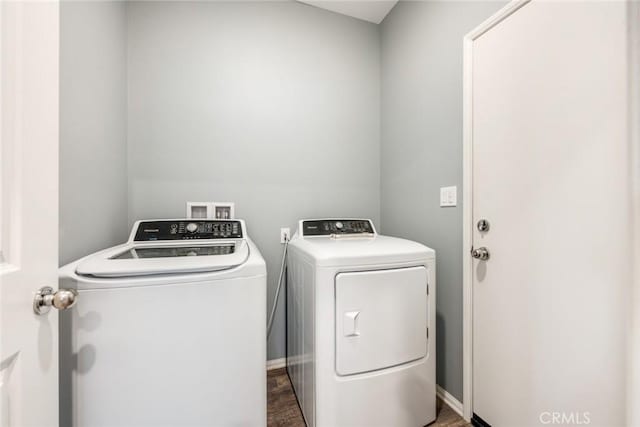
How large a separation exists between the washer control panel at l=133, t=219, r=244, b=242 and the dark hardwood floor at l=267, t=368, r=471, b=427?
3.29 feet

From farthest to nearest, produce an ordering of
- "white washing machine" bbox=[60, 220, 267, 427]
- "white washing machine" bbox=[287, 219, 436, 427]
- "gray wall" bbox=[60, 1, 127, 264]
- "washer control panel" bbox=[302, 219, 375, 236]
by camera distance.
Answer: "washer control panel" bbox=[302, 219, 375, 236] → "white washing machine" bbox=[287, 219, 436, 427] → "gray wall" bbox=[60, 1, 127, 264] → "white washing machine" bbox=[60, 220, 267, 427]

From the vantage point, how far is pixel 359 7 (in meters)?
1.96

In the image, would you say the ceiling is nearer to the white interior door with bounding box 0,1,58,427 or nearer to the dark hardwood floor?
the white interior door with bounding box 0,1,58,427

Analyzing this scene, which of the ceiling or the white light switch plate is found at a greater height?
the ceiling

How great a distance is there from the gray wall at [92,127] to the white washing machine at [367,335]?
97 centimetres

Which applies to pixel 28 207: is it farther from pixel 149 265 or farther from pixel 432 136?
pixel 432 136

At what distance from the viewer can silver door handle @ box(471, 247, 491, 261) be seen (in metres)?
1.29

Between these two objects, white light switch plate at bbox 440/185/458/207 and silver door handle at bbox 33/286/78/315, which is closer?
silver door handle at bbox 33/286/78/315

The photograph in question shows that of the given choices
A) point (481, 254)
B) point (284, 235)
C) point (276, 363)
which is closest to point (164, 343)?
point (284, 235)

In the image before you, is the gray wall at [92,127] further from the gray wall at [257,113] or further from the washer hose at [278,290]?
the washer hose at [278,290]

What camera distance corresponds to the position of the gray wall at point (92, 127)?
0.96 meters

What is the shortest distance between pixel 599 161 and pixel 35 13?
1669 millimetres

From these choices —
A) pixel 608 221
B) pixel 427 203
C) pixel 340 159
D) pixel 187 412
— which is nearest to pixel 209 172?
pixel 340 159

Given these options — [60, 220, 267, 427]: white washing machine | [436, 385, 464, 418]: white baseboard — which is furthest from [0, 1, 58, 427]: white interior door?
[436, 385, 464, 418]: white baseboard
